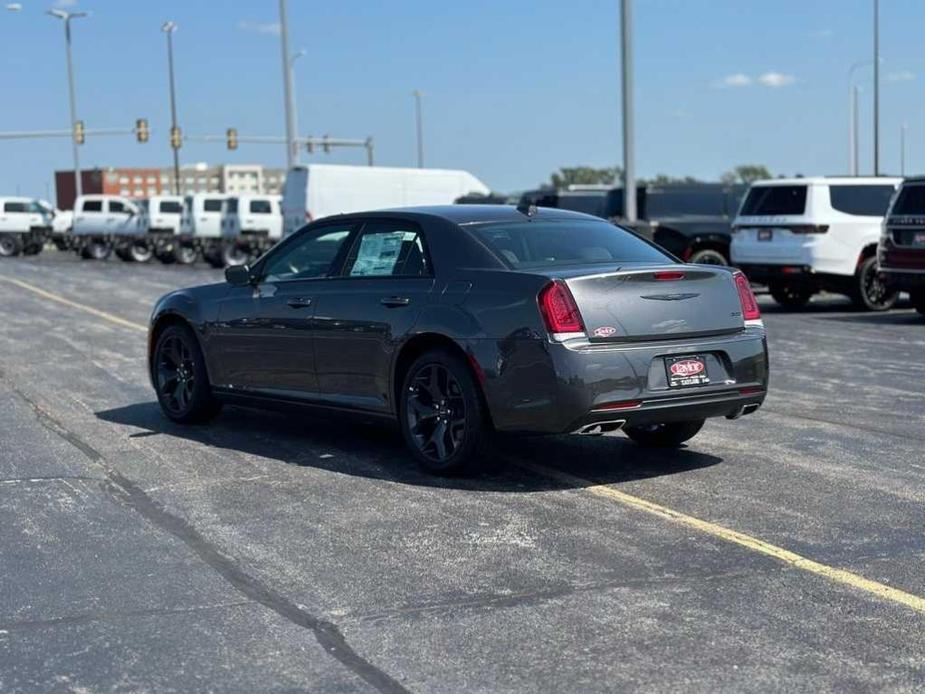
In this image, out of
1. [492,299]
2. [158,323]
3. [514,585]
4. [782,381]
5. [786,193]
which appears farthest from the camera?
[786,193]

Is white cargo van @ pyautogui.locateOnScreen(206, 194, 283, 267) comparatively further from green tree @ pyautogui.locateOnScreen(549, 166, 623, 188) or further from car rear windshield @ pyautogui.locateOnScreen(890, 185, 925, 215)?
green tree @ pyautogui.locateOnScreen(549, 166, 623, 188)

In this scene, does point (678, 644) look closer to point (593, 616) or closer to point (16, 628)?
point (593, 616)

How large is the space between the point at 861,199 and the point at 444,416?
13.5m

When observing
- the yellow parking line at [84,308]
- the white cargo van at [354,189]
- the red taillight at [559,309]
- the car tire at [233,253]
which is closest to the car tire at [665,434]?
the red taillight at [559,309]

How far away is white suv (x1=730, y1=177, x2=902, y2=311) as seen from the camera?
18969 millimetres

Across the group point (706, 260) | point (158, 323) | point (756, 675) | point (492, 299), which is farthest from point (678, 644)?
point (706, 260)

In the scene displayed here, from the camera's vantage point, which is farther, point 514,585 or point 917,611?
point 514,585

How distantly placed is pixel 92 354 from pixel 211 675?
411 inches

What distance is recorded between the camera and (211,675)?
445 cm

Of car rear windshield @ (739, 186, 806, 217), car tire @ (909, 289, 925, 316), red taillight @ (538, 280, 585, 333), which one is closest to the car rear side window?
car rear windshield @ (739, 186, 806, 217)

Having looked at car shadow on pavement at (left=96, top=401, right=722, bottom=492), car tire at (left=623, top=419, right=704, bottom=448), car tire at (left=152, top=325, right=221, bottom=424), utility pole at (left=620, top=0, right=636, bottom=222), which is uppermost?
utility pole at (left=620, top=0, right=636, bottom=222)

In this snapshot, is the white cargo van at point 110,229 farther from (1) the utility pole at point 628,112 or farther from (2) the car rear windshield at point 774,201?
(2) the car rear windshield at point 774,201

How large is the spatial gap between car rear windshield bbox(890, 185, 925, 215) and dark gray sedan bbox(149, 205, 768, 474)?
994 centimetres

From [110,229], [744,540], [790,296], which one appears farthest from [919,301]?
[110,229]
